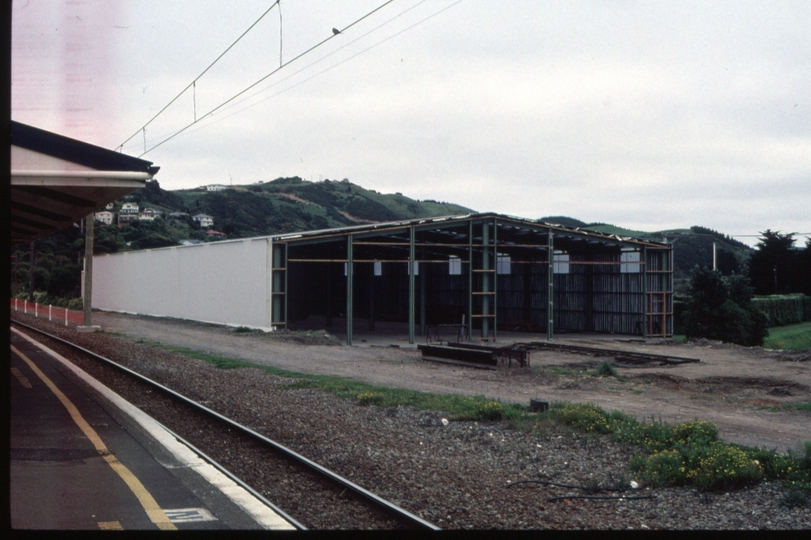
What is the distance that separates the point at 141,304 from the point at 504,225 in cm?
2859

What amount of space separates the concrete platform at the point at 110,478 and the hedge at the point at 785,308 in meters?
43.4

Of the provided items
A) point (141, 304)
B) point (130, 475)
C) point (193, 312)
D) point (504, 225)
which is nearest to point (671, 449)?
point (130, 475)

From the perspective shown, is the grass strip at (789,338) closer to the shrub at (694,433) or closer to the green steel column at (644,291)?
the green steel column at (644,291)

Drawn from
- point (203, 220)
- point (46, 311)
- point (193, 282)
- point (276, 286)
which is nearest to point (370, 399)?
point (276, 286)

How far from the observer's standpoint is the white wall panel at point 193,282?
31.7 m

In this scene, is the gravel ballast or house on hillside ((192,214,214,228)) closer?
the gravel ballast

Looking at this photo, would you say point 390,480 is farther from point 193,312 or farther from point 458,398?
point 193,312

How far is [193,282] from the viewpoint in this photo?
130 ft

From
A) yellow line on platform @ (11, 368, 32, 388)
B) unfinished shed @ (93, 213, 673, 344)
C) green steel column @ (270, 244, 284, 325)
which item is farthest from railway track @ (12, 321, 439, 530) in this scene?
green steel column @ (270, 244, 284, 325)

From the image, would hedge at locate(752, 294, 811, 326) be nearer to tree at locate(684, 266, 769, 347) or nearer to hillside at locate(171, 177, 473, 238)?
tree at locate(684, 266, 769, 347)

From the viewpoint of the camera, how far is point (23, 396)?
12445mm

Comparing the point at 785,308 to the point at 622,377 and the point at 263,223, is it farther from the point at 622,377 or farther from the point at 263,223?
the point at 263,223

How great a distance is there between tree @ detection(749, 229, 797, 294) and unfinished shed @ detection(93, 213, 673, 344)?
32261mm

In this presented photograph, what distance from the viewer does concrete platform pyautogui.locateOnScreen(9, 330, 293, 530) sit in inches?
233
